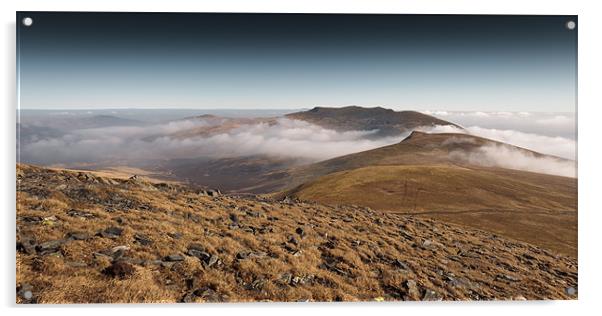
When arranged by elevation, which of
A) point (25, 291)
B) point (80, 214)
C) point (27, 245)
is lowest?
point (25, 291)

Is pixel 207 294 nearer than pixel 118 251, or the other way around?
pixel 207 294

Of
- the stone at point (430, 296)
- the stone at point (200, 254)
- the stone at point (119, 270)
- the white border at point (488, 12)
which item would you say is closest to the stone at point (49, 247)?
the stone at point (119, 270)

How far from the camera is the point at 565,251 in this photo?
34.3 feet

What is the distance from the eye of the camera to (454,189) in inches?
995

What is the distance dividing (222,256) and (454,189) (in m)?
22.6

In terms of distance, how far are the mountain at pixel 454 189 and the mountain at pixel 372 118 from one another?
0.79 meters

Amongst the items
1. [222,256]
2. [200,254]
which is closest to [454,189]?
[222,256]

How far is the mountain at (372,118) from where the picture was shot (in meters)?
11.1

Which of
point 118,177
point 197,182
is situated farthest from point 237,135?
point 118,177

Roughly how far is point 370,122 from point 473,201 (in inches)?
555

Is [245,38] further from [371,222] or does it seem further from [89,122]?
[371,222]

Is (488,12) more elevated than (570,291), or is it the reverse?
(488,12)

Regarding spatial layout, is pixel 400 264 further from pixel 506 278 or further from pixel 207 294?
pixel 207 294

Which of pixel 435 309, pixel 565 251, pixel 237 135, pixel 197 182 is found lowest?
pixel 435 309
